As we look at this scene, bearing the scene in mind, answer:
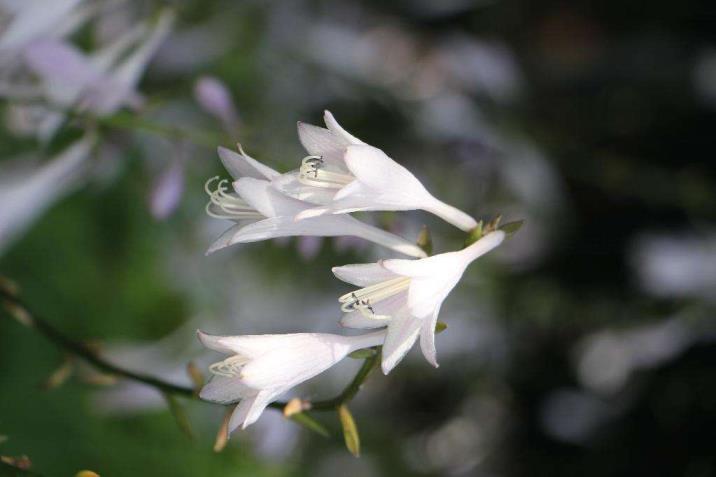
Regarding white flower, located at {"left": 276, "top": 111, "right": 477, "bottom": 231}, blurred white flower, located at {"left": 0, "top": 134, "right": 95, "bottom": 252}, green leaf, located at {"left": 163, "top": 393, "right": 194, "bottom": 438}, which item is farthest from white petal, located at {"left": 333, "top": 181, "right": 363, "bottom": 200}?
blurred white flower, located at {"left": 0, "top": 134, "right": 95, "bottom": 252}

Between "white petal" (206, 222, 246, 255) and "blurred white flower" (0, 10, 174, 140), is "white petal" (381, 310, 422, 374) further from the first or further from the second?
"blurred white flower" (0, 10, 174, 140)

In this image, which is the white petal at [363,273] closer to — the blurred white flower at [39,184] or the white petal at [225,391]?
the white petal at [225,391]

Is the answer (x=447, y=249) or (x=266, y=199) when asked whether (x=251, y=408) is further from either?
(x=447, y=249)

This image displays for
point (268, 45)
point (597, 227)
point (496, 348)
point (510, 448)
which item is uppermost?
point (268, 45)

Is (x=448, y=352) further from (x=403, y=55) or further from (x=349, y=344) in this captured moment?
(x=349, y=344)

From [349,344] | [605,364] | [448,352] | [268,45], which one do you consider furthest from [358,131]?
[349,344]

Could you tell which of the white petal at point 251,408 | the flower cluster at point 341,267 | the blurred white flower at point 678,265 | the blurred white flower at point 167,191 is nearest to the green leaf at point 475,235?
the flower cluster at point 341,267

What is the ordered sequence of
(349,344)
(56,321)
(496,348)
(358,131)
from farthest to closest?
(496,348)
(358,131)
(56,321)
(349,344)
